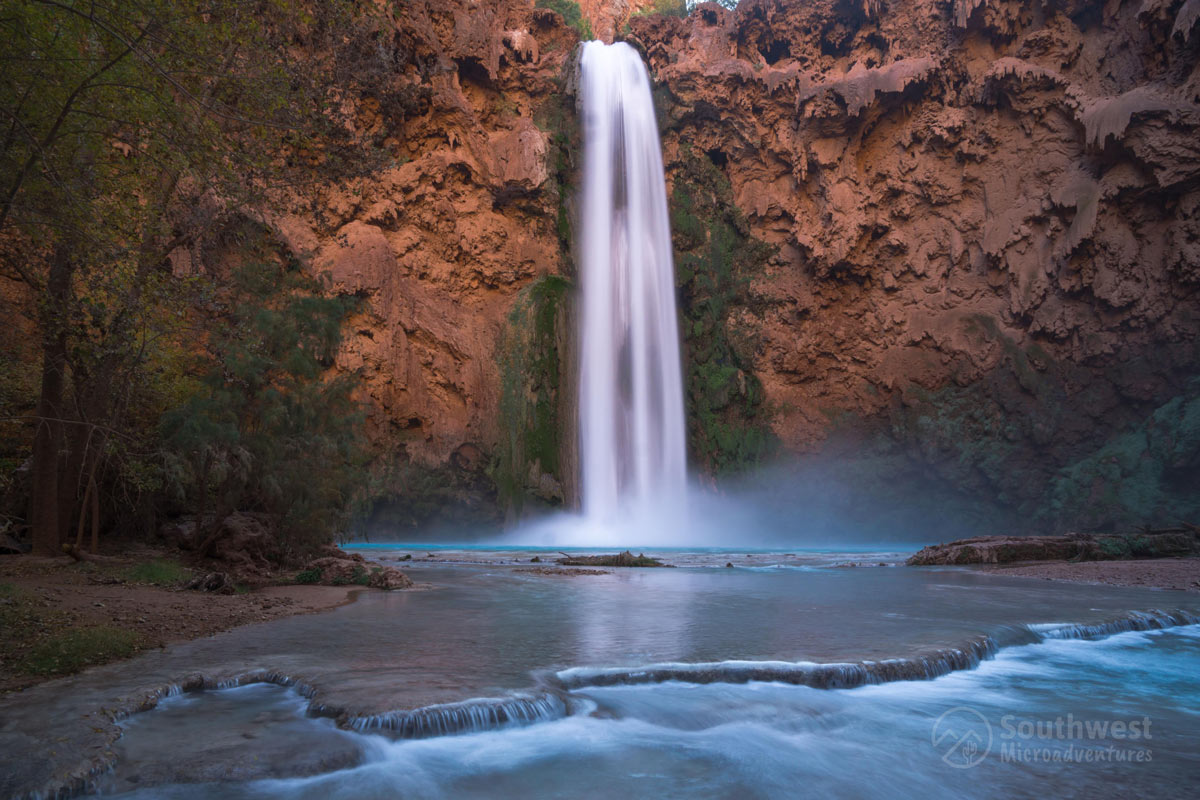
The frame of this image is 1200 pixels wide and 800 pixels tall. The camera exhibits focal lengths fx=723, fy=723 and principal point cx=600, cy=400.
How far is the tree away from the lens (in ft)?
19.0

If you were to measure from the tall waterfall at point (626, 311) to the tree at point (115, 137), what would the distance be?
881 inches

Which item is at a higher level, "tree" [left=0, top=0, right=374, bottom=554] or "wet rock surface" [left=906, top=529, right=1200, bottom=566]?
"tree" [left=0, top=0, right=374, bottom=554]

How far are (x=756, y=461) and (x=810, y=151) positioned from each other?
1494 cm

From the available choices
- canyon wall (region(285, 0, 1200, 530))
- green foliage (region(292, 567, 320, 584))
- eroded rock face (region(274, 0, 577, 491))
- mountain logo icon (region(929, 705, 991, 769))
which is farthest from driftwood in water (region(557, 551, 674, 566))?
eroded rock face (region(274, 0, 577, 491))

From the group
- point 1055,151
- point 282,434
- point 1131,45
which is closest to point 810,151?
point 1055,151

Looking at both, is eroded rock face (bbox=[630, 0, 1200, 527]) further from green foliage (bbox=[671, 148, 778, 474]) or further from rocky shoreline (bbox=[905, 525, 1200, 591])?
rocky shoreline (bbox=[905, 525, 1200, 591])

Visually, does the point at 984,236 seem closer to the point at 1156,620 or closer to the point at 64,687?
the point at 1156,620

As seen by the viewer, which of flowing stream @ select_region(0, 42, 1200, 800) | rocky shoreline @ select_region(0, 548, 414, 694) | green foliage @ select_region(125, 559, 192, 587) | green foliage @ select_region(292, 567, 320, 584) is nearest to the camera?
flowing stream @ select_region(0, 42, 1200, 800)

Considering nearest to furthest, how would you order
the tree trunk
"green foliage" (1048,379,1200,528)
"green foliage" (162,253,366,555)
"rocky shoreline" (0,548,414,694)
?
"rocky shoreline" (0,548,414,694), the tree trunk, "green foliage" (162,253,366,555), "green foliage" (1048,379,1200,528)

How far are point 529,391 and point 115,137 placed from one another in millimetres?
26709

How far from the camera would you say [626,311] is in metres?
33.6

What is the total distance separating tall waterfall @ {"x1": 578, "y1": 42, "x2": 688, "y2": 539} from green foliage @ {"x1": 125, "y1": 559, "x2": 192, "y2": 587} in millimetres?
21415

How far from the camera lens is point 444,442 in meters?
32.1

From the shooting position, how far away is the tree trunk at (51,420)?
8.92 m
